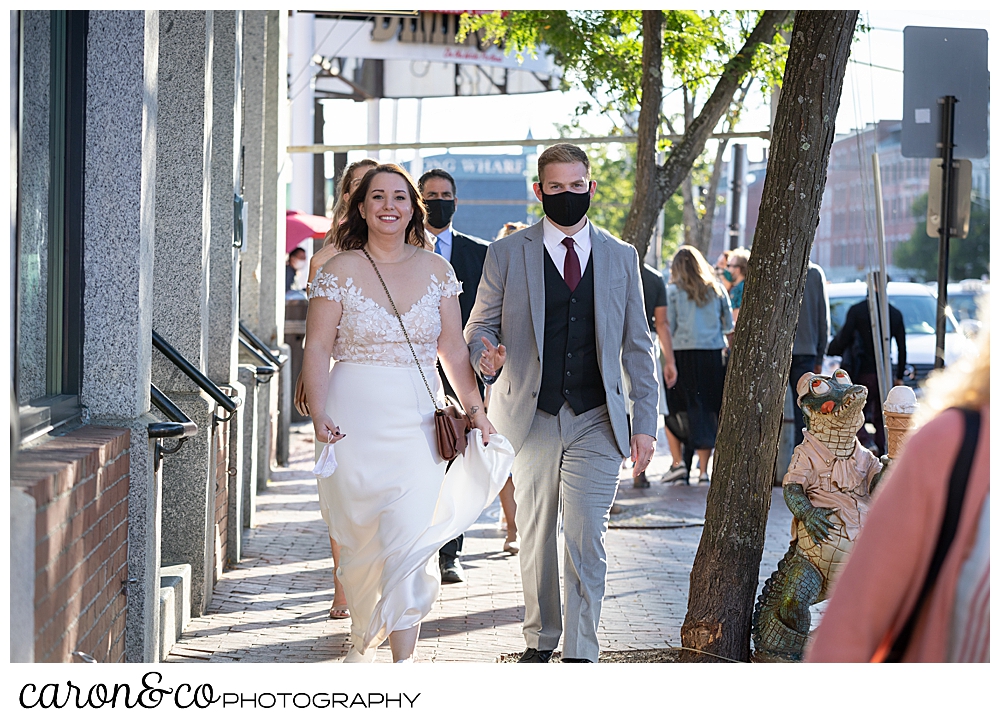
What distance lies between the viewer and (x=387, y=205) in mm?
5121

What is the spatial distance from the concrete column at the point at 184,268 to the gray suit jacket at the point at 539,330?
169 cm

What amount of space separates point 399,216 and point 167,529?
7.39ft

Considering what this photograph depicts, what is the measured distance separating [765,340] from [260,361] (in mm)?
5201

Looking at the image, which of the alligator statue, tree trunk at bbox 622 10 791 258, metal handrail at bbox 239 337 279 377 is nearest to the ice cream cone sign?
the alligator statue

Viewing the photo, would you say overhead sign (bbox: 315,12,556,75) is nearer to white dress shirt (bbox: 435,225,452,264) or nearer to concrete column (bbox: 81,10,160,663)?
white dress shirt (bbox: 435,225,452,264)

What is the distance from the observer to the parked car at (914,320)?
15.2 meters

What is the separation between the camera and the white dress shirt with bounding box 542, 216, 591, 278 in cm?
538

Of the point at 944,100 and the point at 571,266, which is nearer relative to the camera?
the point at 571,266

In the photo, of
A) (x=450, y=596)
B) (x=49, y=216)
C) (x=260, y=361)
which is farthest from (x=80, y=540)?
(x=260, y=361)

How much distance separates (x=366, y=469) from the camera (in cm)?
506

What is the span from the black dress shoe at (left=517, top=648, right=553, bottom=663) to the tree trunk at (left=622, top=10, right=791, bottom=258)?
5.08m

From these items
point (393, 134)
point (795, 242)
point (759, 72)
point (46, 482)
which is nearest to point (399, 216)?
point (795, 242)

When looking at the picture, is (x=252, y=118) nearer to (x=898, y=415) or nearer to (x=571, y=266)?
(x=571, y=266)
